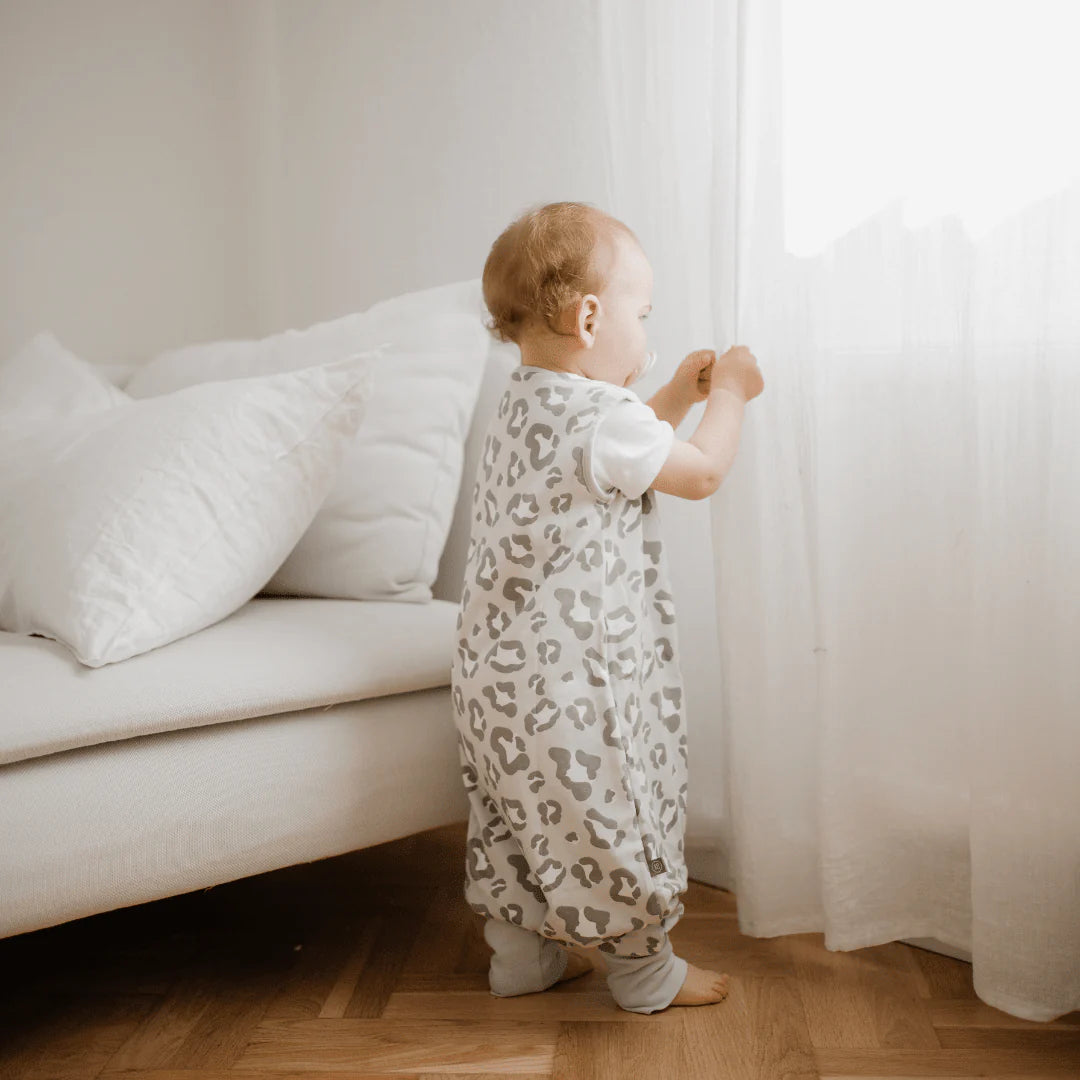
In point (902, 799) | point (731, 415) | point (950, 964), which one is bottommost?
point (950, 964)

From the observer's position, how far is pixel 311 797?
43.1 inches

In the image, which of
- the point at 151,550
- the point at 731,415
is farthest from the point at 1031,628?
the point at 151,550

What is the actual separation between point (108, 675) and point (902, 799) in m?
0.81

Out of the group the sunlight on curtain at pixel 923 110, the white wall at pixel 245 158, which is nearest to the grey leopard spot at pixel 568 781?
the sunlight on curtain at pixel 923 110

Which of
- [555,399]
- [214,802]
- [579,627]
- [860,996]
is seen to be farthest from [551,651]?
[860,996]

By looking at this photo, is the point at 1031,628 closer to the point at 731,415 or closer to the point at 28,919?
the point at 731,415

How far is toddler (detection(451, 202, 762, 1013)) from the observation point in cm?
104

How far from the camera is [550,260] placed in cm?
106

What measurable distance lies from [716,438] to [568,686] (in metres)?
0.29

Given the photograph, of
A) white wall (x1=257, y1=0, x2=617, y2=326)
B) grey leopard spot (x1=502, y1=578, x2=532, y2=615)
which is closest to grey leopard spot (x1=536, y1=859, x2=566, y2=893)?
grey leopard spot (x1=502, y1=578, x2=532, y2=615)

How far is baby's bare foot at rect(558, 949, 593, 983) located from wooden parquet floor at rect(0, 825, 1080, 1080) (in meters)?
0.01

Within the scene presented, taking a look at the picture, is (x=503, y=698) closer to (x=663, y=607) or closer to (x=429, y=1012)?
(x=663, y=607)

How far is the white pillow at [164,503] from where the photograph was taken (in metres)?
1.08

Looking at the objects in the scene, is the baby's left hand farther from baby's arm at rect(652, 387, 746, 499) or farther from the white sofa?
the white sofa
